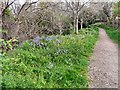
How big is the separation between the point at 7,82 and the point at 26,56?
8.34 feet

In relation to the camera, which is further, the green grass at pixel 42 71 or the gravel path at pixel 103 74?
the gravel path at pixel 103 74

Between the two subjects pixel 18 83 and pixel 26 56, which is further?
pixel 26 56

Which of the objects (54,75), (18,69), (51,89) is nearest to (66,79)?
(54,75)

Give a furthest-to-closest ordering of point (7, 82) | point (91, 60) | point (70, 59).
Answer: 1. point (91, 60)
2. point (70, 59)
3. point (7, 82)

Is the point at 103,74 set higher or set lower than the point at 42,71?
lower

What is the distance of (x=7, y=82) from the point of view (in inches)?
182

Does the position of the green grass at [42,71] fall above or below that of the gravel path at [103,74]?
above

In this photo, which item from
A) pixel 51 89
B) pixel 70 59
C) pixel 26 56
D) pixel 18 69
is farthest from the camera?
pixel 70 59

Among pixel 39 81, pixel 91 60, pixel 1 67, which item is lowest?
pixel 91 60

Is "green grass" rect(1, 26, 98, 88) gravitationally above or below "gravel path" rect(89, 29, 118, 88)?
above

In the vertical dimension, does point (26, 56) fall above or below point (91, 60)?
above

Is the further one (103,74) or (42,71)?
(103,74)

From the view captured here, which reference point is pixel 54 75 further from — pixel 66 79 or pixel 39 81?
pixel 39 81

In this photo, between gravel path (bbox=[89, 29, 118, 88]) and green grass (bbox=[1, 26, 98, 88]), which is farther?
gravel path (bbox=[89, 29, 118, 88])
